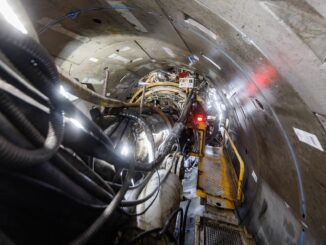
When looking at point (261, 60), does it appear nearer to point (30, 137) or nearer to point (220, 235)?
point (30, 137)

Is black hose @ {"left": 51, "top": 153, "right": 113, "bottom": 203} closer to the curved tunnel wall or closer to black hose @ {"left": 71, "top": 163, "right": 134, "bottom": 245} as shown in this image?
black hose @ {"left": 71, "top": 163, "right": 134, "bottom": 245}

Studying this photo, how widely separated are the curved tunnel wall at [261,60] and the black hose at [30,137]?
121 centimetres

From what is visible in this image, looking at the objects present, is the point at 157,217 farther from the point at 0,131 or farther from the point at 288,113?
the point at 0,131

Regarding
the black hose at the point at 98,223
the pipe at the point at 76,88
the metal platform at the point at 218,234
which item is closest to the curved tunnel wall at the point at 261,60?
the metal platform at the point at 218,234

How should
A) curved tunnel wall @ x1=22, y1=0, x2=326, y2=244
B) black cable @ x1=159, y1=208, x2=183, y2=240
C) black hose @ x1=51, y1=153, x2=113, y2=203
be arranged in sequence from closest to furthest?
curved tunnel wall @ x1=22, y1=0, x2=326, y2=244 < black hose @ x1=51, y1=153, x2=113, y2=203 < black cable @ x1=159, y1=208, x2=183, y2=240

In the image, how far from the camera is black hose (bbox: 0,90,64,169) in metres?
0.76

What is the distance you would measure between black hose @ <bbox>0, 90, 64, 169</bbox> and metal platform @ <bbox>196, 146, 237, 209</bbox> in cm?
318

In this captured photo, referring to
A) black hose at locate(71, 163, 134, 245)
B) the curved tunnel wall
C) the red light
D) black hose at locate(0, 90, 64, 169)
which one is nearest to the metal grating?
the curved tunnel wall

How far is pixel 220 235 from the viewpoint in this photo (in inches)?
102

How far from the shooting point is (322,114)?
1021 mm

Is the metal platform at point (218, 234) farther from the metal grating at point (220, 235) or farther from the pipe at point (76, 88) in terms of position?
the pipe at point (76, 88)

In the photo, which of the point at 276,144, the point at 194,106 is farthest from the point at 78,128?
the point at 194,106

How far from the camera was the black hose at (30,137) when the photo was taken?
76 centimetres

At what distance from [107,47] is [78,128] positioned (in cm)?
262
